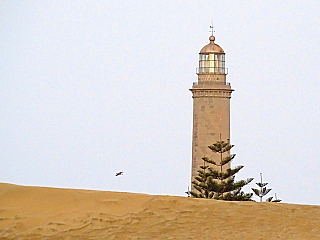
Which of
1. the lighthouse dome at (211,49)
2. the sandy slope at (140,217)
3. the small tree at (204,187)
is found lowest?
the sandy slope at (140,217)

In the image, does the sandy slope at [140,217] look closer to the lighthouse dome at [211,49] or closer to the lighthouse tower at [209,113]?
the lighthouse tower at [209,113]

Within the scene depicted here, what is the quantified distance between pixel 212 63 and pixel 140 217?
4259 centimetres

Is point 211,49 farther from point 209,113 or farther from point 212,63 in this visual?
point 209,113

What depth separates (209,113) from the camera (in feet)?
190

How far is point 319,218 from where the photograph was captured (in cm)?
1847

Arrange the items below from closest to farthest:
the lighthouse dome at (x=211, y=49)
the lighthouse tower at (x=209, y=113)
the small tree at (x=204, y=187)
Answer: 1. the small tree at (x=204, y=187)
2. the lighthouse tower at (x=209, y=113)
3. the lighthouse dome at (x=211, y=49)

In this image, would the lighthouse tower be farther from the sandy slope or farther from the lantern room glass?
the sandy slope

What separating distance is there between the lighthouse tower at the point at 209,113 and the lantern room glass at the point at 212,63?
0.22 m

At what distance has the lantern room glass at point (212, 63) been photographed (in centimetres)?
Answer: 6003

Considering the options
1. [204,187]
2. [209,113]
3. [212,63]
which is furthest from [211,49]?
[204,187]

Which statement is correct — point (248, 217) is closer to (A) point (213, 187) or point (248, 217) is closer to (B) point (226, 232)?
(B) point (226, 232)

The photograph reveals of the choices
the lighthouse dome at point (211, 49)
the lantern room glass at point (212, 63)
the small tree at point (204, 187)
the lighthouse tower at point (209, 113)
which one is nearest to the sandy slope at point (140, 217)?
the small tree at point (204, 187)

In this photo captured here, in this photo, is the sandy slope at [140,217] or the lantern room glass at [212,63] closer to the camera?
the sandy slope at [140,217]

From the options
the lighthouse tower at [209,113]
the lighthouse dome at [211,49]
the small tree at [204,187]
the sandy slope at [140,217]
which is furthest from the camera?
the lighthouse dome at [211,49]
